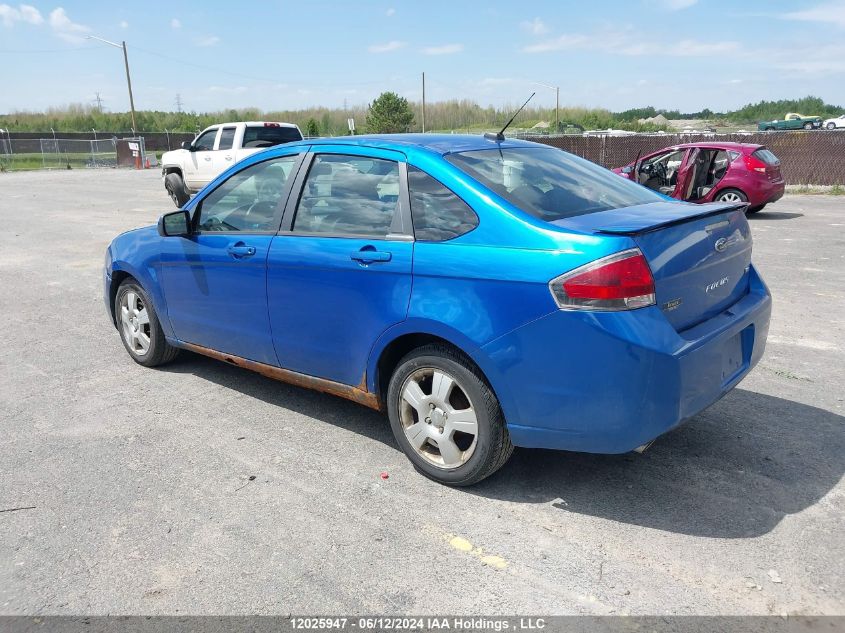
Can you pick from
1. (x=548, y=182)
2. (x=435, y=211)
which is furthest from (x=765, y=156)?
(x=435, y=211)

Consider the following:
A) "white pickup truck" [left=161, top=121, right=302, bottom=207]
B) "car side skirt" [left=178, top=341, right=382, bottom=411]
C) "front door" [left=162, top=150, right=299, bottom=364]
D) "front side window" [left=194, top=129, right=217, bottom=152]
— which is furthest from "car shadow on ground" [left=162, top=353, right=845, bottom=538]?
"front side window" [left=194, top=129, right=217, bottom=152]

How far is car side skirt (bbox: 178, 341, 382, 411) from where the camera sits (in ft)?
13.0

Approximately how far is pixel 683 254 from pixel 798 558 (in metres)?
1.38

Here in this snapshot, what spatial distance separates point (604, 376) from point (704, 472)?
114 cm

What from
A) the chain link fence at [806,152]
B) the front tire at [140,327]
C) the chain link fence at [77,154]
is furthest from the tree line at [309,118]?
the front tire at [140,327]

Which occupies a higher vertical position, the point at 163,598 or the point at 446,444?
the point at 446,444

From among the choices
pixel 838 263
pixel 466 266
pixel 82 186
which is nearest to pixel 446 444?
pixel 466 266

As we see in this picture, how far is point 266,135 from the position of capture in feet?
58.8

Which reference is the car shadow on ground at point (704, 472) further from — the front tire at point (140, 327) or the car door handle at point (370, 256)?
the front tire at point (140, 327)

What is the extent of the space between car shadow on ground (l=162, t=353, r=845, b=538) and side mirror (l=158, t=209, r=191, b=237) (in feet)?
4.96

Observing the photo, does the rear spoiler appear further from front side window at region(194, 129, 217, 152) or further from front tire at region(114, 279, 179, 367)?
front side window at region(194, 129, 217, 152)

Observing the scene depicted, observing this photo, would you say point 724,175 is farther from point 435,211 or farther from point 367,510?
point 367,510

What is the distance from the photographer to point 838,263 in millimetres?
9438

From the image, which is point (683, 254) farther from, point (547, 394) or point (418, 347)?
point (418, 347)
